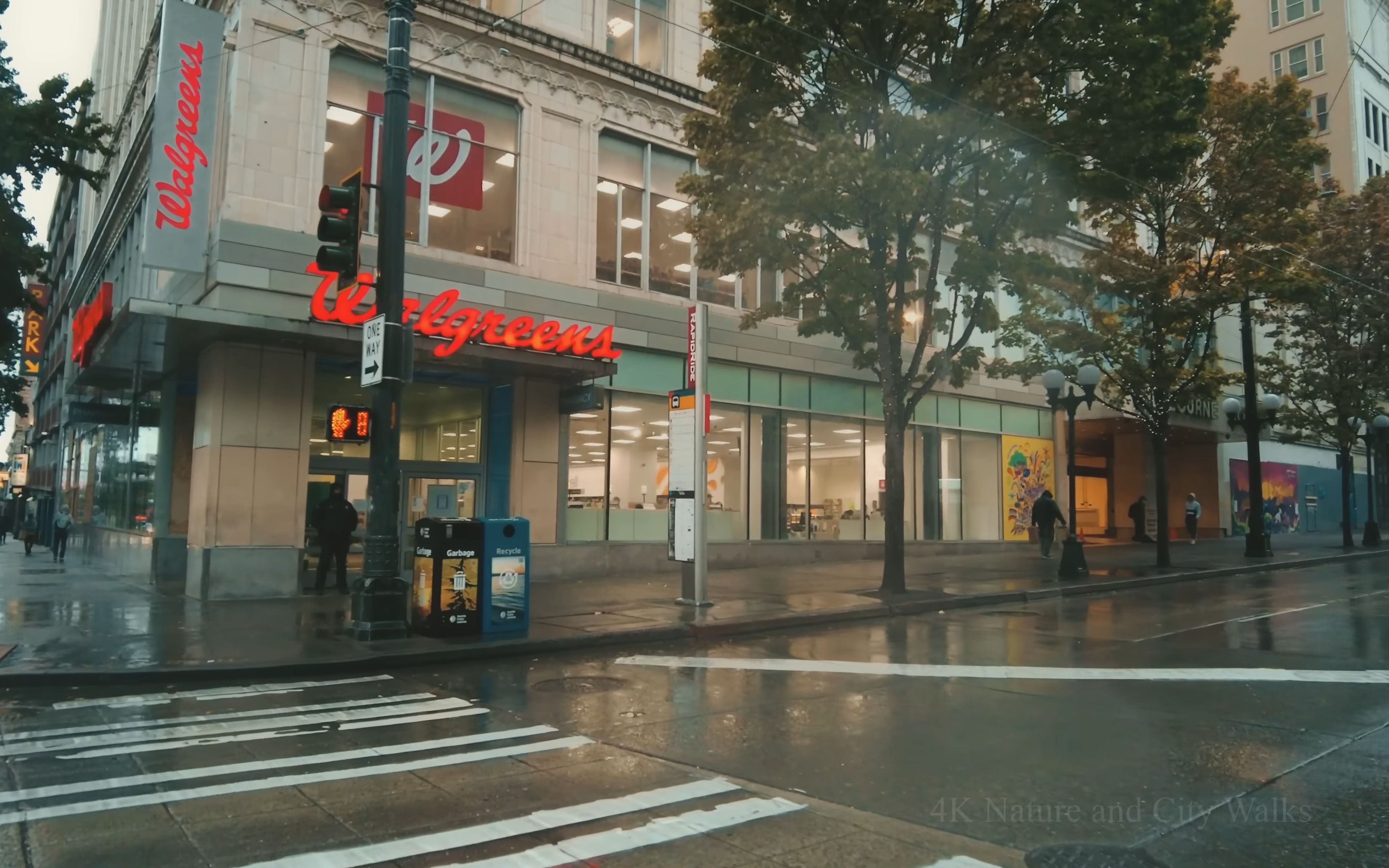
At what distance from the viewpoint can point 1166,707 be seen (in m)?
7.52

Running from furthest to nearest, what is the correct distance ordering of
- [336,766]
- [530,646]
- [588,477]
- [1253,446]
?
[1253,446] → [588,477] → [530,646] → [336,766]

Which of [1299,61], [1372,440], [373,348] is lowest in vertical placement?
[373,348]

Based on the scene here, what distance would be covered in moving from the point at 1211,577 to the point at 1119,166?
35.4 ft

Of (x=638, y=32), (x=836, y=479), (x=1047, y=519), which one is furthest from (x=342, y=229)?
(x=1047, y=519)

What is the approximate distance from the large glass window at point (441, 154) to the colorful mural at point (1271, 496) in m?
32.4

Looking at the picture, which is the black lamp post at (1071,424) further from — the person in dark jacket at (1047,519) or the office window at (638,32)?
the office window at (638,32)

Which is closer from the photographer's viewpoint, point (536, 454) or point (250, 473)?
point (250, 473)

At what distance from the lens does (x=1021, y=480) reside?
1164 inches

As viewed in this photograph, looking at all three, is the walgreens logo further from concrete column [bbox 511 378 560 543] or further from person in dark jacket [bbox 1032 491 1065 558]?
person in dark jacket [bbox 1032 491 1065 558]

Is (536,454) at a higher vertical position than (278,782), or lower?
higher

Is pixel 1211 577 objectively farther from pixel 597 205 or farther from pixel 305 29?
pixel 305 29

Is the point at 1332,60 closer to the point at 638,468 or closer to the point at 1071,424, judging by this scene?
the point at 1071,424

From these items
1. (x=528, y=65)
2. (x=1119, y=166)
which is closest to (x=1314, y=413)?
(x=1119, y=166)

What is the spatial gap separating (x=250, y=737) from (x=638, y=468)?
13.4 m
